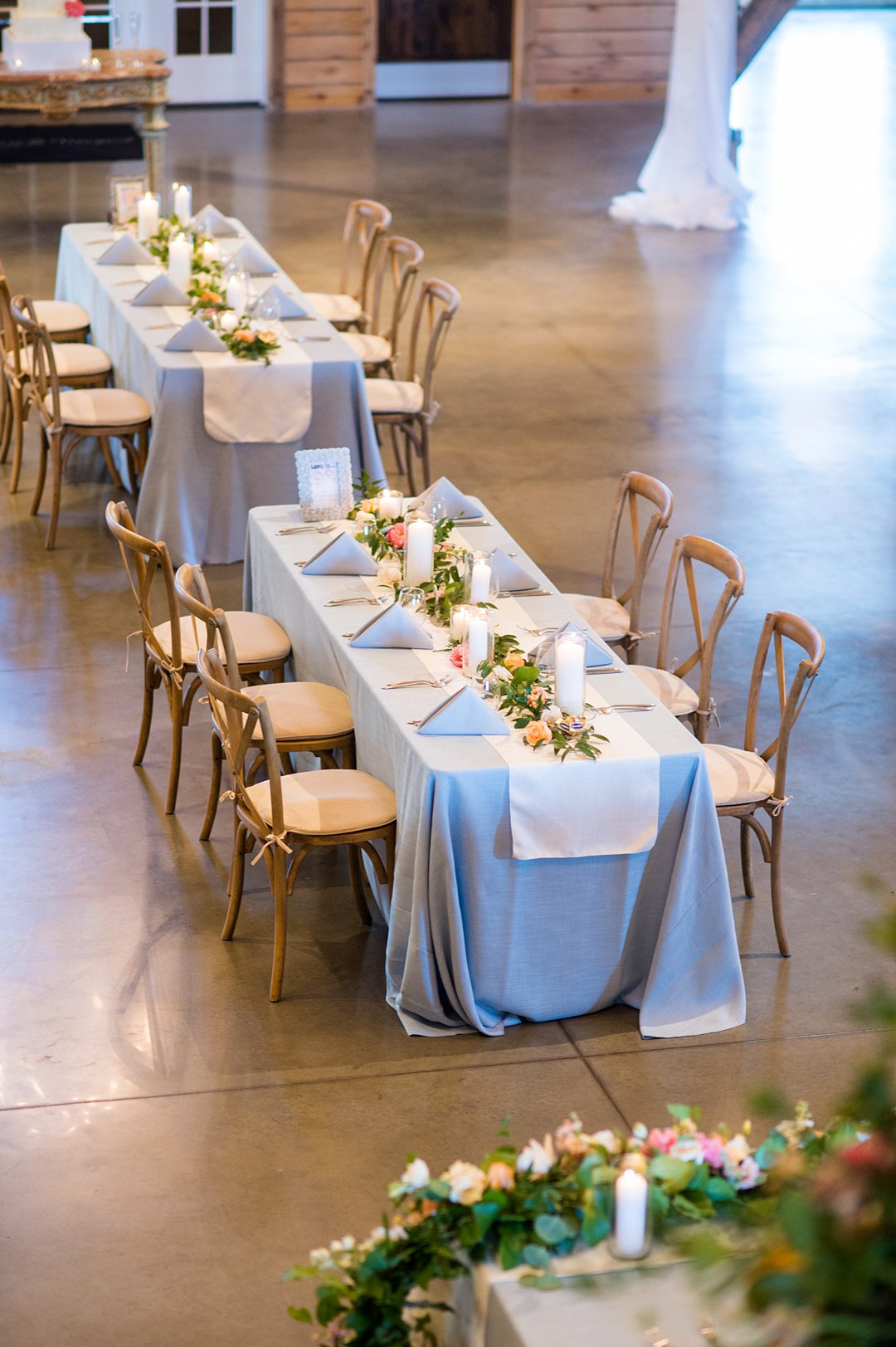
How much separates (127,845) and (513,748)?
133 cm

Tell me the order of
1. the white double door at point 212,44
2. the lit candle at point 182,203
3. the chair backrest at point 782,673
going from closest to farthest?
1. the chair backrest at point 782,673
2. the lit candle at point 182,203
3. the white double door at point 212,44

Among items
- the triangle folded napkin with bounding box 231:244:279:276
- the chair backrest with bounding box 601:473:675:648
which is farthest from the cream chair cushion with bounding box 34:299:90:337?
the chair backrest with bounding box 601:473:675:648

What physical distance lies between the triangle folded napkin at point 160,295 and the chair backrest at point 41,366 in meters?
0.45

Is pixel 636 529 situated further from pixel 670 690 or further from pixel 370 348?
pixel 370 348

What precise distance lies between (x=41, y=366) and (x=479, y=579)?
8.85ft

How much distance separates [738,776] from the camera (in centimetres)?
410

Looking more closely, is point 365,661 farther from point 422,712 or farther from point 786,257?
point 786,257

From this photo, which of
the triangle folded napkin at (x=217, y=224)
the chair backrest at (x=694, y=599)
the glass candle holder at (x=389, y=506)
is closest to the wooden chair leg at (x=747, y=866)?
the chair backrest at (x=694, y=599)

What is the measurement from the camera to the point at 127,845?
454cm

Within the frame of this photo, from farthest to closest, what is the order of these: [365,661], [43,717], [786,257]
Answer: [786,257], [43,717], [365,661]

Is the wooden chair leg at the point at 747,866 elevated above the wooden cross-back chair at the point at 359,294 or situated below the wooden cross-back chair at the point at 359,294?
below

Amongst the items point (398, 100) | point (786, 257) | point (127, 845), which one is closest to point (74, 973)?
point (127, 845)

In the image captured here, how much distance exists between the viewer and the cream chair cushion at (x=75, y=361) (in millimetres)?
6785

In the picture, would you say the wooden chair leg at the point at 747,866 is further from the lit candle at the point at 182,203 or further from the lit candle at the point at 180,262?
the lit candle at the point at 182,203
